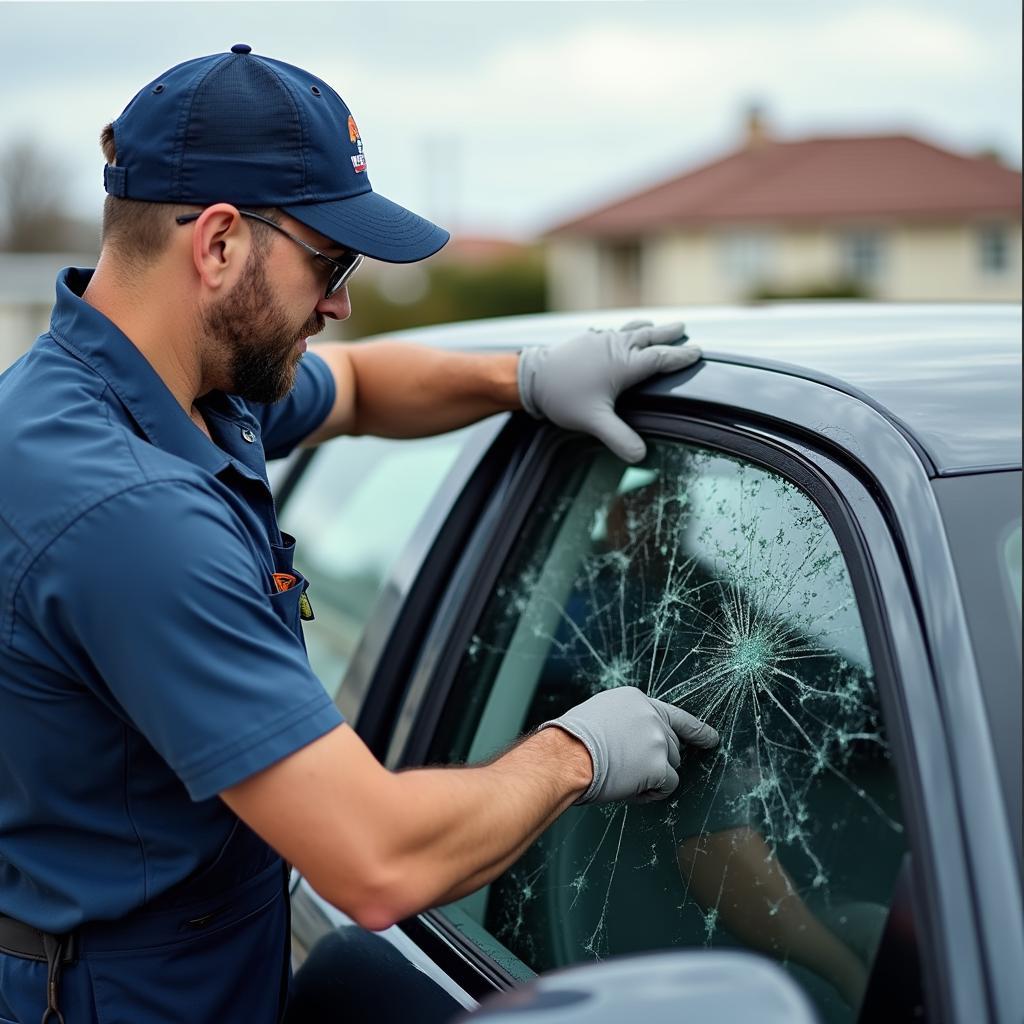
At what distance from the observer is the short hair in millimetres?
1725

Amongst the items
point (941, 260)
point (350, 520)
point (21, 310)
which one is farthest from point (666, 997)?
point (941, 260)

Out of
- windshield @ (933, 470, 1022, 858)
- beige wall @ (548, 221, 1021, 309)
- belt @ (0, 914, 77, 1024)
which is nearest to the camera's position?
windshield @ (933, 470, 1022, 858)

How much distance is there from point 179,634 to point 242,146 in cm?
67

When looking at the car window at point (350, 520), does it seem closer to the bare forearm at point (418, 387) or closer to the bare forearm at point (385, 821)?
the bare forearm at point (418, 387)

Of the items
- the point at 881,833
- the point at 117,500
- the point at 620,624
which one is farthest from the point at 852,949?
the point at 117,500

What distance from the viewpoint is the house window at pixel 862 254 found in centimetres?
3447

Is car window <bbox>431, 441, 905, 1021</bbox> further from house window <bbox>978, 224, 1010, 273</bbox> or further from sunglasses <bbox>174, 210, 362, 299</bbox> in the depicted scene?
house window <bbox>978, 224, 1010, 273</bbox>

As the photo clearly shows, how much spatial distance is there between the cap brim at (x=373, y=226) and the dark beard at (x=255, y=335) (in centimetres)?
9

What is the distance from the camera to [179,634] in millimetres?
1398

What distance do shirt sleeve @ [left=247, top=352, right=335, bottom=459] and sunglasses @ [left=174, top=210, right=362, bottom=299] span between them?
1.90 feet

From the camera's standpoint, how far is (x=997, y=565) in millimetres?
1305

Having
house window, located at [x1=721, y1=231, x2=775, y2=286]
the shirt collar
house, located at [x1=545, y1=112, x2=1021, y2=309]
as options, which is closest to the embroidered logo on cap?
the shirt collar

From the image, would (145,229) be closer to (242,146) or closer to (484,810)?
(242,146)

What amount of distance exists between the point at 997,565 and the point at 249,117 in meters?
1.06
